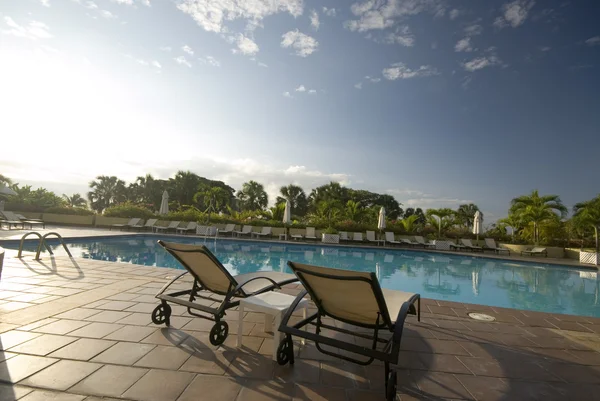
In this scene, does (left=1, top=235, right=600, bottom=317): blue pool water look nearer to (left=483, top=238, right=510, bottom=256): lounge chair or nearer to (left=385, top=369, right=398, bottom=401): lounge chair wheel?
(left=483, top=238, right=510, bottom=256): lounge chair

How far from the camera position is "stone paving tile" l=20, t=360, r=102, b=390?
5.83 feet

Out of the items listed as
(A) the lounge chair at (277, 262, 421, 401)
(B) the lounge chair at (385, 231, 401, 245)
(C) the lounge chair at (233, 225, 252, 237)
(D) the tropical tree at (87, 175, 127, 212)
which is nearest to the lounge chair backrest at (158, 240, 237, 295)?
(A) the lounge chair at (277, 262, 421, 401)

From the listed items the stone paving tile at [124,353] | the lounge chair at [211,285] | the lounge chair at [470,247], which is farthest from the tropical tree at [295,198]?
the stone paving tile at [124,353]

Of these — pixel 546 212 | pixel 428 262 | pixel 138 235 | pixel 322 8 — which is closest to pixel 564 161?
pixel 546 212

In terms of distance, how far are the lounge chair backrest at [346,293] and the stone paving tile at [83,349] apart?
1659 mm

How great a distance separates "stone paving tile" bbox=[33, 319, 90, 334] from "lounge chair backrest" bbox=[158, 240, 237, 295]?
1.08m

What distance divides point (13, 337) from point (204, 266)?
1.57 meters

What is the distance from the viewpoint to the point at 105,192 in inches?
1303

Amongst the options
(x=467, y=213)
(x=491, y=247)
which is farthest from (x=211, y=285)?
(x=467, y=213)

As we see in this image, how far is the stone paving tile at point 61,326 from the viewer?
2.58m

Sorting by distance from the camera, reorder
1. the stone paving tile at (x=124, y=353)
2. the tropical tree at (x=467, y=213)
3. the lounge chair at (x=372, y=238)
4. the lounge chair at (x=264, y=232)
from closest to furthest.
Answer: the stone paving tile at (x=124, y=353) < the lounge chair at (x=372, y=238) < the lounge chair at (x=264, y=232) < the tropical tree at (x=467, y=213)

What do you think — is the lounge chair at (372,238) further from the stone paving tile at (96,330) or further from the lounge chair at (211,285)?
the stone paving tile at (96,330)

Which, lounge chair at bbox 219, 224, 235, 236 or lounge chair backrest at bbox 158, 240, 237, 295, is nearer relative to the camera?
lounge chair backrest at bbox 158, 240, 237, 295

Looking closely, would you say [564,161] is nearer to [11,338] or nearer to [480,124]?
[480,124]
